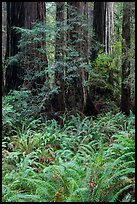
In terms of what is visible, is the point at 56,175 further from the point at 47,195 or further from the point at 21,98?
the point at 21,98

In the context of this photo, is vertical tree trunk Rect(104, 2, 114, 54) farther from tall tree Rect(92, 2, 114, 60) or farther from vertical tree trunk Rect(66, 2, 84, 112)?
vertical tree trunk Rect(66, 2, 84, 112)

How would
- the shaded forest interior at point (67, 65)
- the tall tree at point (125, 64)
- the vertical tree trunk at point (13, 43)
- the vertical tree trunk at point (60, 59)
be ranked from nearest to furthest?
the vertical tree trunk at point (60, 59) → the shaded forest interior at point (67, 65) → the tall tree at point (125, 64) → the vertical tree trunk at point (13, 43)

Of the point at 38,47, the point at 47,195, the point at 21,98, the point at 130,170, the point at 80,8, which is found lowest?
the point at 47,195

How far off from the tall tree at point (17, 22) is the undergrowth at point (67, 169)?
2491 millimetres

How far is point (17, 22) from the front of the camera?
381 inches

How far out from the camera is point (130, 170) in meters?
3.52

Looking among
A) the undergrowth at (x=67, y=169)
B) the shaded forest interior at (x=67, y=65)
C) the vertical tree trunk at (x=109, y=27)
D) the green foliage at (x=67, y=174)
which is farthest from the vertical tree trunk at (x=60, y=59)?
the vertical tree trunk at (x=109, y=27)

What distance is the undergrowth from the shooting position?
137 inches

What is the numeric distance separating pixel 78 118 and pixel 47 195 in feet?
13.3

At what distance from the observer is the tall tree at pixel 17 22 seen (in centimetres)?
880

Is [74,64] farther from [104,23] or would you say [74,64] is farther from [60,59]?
[104,23]

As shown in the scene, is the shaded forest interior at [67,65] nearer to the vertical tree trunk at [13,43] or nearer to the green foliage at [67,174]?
the vertical tree trunk at [13,43]

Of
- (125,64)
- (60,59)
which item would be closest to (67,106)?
(60,59)

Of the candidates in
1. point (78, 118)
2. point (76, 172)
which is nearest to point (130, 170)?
point (76, 172)
